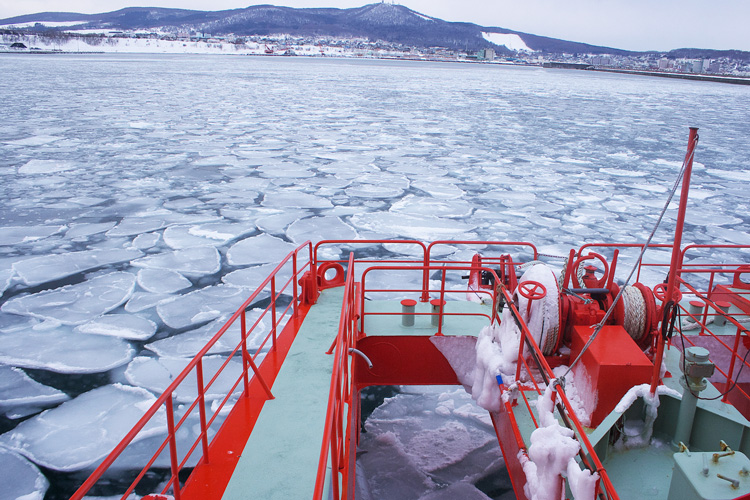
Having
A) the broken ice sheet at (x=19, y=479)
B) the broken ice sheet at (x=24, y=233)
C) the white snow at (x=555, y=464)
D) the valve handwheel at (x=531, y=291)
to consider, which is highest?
the valve handwheel at (x=531, y=291)

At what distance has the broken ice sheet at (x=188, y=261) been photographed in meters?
6.48

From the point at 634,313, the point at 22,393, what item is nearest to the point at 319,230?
the point at 22,393

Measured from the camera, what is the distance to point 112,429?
3.68 metres

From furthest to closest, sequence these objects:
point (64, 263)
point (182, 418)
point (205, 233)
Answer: point (205, 233)
point (64, 263)
point (182, 418)

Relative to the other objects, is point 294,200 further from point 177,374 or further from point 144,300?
point 177,374

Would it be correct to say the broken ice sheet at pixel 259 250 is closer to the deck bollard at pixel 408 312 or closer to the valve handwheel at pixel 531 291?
the deck bollard at pixel 408 312

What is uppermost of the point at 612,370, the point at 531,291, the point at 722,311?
the point at 531,291

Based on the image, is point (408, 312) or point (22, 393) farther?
point (408, 312)

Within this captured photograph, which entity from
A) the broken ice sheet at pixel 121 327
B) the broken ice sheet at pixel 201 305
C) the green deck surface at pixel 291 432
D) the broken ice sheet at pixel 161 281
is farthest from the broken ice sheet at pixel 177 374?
the broken ice sheet at pixel 161 281

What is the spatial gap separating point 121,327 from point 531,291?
3773mm

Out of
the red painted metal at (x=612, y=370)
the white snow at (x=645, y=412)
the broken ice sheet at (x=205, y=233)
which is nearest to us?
the white snow at (x=645, y=412)

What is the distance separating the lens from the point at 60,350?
182 inches

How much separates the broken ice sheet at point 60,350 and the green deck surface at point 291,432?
6.11 feet

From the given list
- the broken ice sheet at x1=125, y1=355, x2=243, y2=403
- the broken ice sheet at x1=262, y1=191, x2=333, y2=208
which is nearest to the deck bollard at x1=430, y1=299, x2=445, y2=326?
the broken ice sheet at x1=125, y1=355, x2=243, y2=403
